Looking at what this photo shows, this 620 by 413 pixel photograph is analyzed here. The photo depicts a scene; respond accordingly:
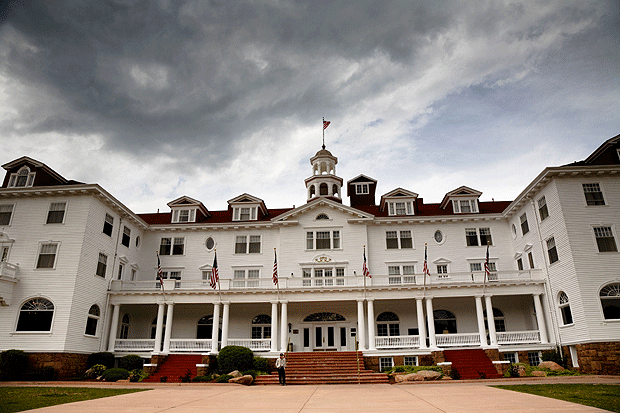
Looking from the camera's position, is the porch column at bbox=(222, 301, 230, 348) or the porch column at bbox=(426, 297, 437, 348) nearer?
the porch column at bbox=(426, 297, 437, 348)

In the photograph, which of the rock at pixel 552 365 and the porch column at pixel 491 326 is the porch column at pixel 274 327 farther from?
the rock at pixel 552 365

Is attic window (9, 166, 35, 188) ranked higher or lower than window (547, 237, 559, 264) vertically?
higher

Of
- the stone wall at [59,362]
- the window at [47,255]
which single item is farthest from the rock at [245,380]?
the window at [47,255]

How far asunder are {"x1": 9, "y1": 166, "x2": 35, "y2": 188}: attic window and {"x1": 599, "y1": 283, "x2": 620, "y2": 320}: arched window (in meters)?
37.5

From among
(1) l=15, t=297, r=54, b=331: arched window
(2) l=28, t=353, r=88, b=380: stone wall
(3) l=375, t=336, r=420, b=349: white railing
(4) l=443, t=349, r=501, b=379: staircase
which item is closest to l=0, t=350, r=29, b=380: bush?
(2) l=28, t=353, r=88, b=380: stone wall

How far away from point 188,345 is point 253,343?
15.0 ft

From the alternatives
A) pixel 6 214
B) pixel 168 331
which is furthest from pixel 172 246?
pixel 6 214

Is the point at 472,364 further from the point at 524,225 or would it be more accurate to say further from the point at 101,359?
the point at 101,359

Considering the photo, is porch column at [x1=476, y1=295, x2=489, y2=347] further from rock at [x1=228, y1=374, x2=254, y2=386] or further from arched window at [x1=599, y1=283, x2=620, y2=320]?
rock at [x1=228, y1=374, x2=254, y2=386]

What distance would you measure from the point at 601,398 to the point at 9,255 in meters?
32.6

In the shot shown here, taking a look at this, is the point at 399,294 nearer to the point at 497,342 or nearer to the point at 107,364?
the point at 497,342

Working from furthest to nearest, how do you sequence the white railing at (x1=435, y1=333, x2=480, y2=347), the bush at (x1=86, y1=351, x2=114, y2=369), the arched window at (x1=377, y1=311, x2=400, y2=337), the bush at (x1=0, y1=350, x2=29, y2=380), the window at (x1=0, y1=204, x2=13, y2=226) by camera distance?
the arched window at (x1=377, y1=311, x2=400, y2=337)
the window at (x1=0, y1=204, x2=13, y2=226)
the white railing at (x1=435, y1=333, x2=480, y2=347)
the bush at (x1=86, y1=351, x2=114, y2=369)
the bush at (x1=0, y1=350, x2=29, y2=380)

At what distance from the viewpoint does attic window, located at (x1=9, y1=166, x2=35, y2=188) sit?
31.6 metres

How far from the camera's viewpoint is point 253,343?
103ft
